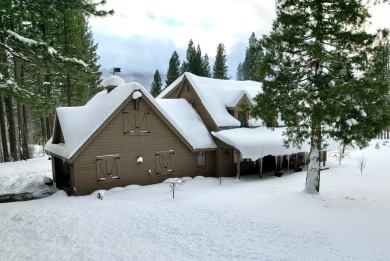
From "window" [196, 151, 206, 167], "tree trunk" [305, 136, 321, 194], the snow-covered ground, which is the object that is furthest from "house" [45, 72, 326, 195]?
"tree trunk" [305, 136, 321, 194]

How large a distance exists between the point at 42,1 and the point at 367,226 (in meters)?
12.9

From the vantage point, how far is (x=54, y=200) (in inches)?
586

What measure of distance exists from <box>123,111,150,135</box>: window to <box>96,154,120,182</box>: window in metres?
1.72

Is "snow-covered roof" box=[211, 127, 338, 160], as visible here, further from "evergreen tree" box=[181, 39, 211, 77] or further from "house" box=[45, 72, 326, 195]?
"evergreen tree" box=[181, 39, 211, 77]

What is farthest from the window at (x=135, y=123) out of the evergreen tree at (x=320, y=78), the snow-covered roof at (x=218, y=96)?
the evergreen tree at (x=320, y=78)

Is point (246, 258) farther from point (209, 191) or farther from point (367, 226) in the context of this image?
point (209, 191)

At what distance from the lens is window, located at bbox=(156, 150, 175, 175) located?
18.9m

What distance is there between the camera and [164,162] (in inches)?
755

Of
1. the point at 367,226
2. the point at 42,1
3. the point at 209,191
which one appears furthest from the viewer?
the point at 209,191

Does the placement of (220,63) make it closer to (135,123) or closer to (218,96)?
(218,96)

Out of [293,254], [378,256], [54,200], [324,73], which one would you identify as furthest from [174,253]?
[324,73]

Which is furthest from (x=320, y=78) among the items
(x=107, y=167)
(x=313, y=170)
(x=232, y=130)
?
(x=107, y=167)

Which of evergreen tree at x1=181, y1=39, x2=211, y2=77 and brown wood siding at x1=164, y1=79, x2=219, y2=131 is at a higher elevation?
evergreen tree at x1=181, y1=39, x2=211, y2=77

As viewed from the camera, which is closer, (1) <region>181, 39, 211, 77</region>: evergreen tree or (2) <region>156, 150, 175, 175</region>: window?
(2) <region>156, 150, 175, 175</region>: window
